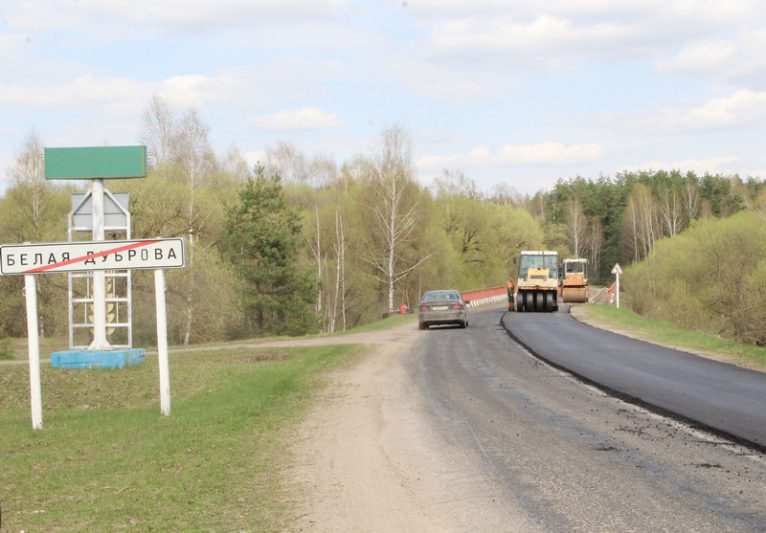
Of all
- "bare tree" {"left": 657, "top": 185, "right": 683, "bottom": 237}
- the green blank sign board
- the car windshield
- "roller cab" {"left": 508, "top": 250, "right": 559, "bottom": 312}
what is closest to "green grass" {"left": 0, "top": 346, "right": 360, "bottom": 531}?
the green blank sign board

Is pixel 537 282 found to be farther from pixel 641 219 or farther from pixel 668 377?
pixel 641 219

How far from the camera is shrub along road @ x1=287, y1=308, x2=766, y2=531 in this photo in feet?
21.3

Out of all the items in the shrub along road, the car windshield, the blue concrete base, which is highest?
the car windshield

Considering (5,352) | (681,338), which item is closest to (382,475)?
(681,338)

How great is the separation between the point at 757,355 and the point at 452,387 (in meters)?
8.98

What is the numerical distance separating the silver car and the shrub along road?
18.7 metres

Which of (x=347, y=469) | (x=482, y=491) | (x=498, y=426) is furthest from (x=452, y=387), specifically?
(x=482, y=491)

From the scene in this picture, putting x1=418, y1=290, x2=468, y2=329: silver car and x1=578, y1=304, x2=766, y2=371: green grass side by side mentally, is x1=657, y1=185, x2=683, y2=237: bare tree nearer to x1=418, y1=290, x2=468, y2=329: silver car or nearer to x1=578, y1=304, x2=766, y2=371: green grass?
x1=578, y1=304, x2=766, y2=371: green grass

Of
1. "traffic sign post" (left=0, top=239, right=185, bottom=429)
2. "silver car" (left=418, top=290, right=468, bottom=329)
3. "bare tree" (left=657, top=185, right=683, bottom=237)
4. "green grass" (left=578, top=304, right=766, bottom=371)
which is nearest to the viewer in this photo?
"traffic sign post" (left=0, top=239, right=185, bottom=429)

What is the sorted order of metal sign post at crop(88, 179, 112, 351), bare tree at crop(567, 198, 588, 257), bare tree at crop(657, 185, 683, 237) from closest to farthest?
metal sign post at crop(88, 179, 112, 351)
bare tree at crop(657, 185, 683, 237)
bare tree at crop(567, 198, 588, 257)

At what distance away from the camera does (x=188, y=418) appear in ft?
40.0

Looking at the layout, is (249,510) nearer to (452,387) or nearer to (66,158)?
(452,387)

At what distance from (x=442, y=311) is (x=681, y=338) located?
1004cm

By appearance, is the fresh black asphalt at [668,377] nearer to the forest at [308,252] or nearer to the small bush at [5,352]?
Result: the forest at [308,252]
